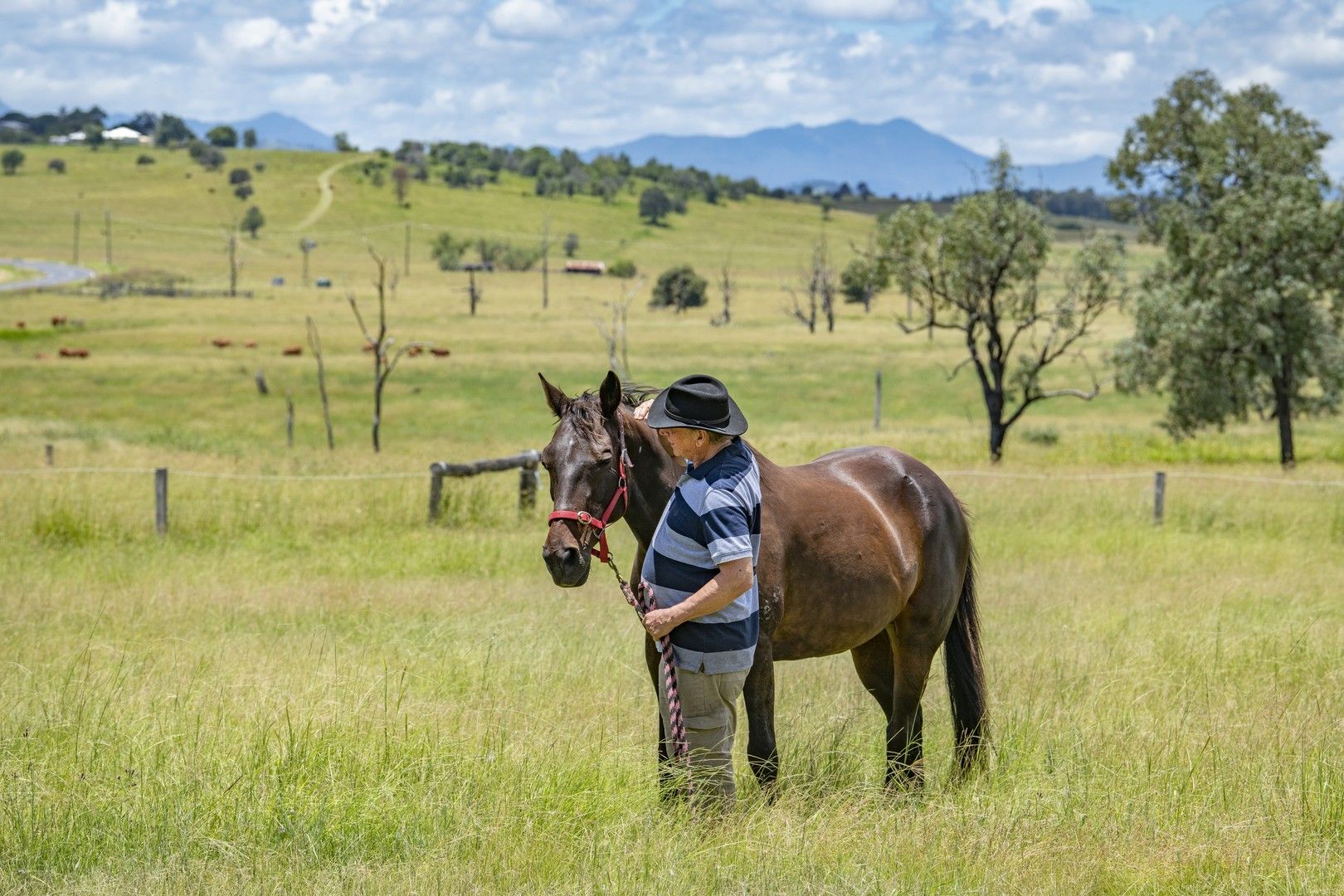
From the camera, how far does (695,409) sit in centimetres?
459

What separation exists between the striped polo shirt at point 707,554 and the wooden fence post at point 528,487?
37.0 ft

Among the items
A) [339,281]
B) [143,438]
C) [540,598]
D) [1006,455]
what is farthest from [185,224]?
[540,598]

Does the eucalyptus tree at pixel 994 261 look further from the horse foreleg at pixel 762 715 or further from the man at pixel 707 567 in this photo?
the man at pixel 707 567

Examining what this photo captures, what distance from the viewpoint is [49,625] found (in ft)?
29.6

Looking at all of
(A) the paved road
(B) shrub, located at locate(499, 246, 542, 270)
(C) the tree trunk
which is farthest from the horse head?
(B) shrub, located at locate(499, 246, 542, 270)

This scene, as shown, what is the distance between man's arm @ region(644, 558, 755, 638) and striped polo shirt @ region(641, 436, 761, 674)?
0.06 metres

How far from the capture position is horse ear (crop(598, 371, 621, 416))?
15.4 feet

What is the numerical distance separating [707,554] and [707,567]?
5 cm

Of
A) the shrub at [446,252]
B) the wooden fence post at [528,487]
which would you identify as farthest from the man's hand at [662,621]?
the shrub at [446,252]

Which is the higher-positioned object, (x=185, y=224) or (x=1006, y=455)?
(x=185, y=224)

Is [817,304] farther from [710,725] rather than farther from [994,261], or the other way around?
[710,725]

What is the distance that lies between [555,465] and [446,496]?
11.0 metres

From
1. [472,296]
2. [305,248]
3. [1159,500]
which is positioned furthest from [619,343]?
[305,248]

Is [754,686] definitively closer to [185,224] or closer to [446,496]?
[446,496]
